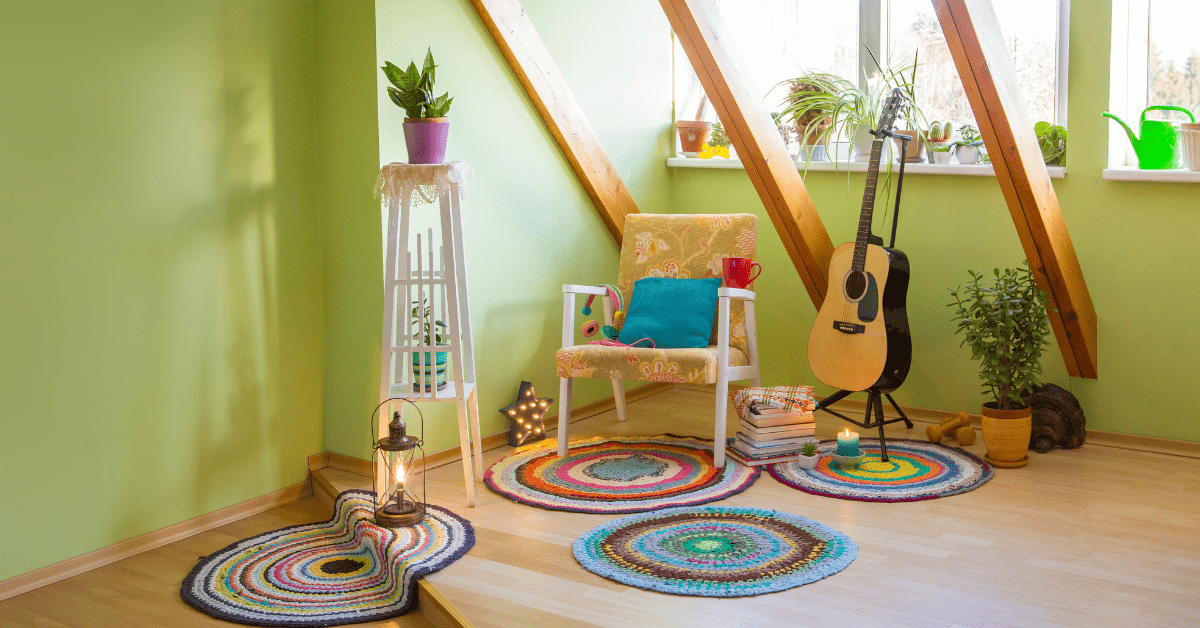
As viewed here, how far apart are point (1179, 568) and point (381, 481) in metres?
2.20

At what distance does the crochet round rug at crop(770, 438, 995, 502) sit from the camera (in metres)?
3.12

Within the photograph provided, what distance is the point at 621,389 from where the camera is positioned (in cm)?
412

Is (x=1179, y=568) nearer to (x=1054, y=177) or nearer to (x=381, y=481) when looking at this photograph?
(x=1054, y=177)

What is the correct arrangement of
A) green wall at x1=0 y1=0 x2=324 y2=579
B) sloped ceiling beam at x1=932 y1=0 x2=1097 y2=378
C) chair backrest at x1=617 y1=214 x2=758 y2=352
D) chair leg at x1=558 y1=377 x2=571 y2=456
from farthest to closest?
chair backrest at x1=617 y1=214 x2=758 y2=352, chair leg at x1=558 y1=377 x2=571 y2=456, sloped ceiling beam at x1=932 y1=0 x2=1097 y2=378, green wall at x1=0 y1=0 x2=324 y2=579

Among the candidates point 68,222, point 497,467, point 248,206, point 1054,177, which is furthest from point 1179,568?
point 68,222

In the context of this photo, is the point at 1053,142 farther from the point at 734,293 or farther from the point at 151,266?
the point at 151,266

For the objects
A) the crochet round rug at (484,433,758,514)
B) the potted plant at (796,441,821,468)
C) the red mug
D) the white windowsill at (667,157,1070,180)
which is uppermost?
the white windowsill at (667,157,1070,180)

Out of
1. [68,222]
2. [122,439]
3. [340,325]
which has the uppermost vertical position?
[68,222]

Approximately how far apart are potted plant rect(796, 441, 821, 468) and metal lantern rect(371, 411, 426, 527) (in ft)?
4.21

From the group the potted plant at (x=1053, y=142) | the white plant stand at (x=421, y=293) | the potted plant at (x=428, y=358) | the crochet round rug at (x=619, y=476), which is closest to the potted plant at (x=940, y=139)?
the potted plant at (x=1053, y=142)

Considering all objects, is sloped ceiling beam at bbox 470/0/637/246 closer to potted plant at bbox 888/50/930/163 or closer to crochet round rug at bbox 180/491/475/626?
potted plant at bbox 888/50/930/163

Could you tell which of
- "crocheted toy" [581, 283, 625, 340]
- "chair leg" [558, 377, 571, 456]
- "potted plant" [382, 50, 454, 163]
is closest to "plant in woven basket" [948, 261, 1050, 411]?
"crocheted toy" [581, 283, 625, 340]

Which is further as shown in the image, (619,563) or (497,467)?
(497,467)

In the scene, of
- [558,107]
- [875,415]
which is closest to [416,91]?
[558,107]
